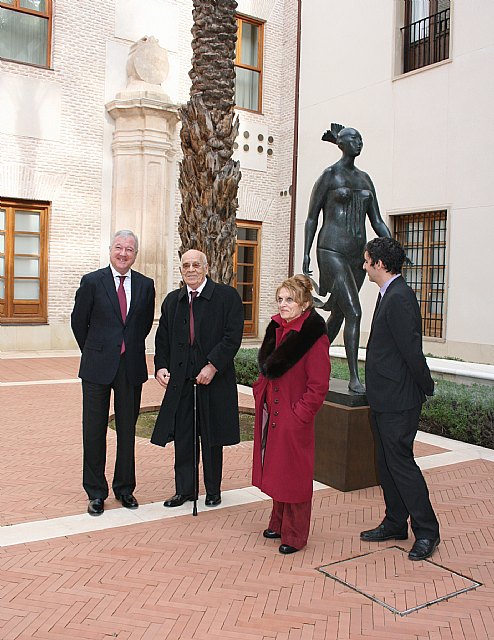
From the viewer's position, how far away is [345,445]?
17.9 ft

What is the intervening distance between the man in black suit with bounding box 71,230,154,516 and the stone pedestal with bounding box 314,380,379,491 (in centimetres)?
162

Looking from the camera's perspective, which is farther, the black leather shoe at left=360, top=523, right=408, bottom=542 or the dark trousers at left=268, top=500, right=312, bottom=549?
the black leather shoe at left=360, top=523, right=408, bottom=542

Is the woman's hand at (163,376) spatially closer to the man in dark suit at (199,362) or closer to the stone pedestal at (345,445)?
the man in dark suit at (199,362)

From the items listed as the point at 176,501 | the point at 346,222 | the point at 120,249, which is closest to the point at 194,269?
the point at 120,249

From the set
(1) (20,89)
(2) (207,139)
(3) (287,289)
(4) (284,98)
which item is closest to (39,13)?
(1) (20,89)

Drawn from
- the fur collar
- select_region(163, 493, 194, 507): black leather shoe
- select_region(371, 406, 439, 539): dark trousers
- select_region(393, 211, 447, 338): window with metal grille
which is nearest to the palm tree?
select_region(163, 493, 194, 507): black leather shoe

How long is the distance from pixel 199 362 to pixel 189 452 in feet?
2.14

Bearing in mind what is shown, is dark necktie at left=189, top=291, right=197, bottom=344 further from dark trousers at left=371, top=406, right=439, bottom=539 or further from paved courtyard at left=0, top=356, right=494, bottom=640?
dark trousers at left=371, top=406, right=439, bottom=539

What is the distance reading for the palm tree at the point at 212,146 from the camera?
8.88 metres

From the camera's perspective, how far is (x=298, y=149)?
58.2ft

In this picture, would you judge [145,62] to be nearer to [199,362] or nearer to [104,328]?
[104,328]

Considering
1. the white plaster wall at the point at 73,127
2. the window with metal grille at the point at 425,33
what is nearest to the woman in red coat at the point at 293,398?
the white plaster wall at the point at 73,127

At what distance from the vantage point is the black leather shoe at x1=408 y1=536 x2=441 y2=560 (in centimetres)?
409

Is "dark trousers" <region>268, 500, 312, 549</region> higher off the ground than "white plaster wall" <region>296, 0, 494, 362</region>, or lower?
lower
